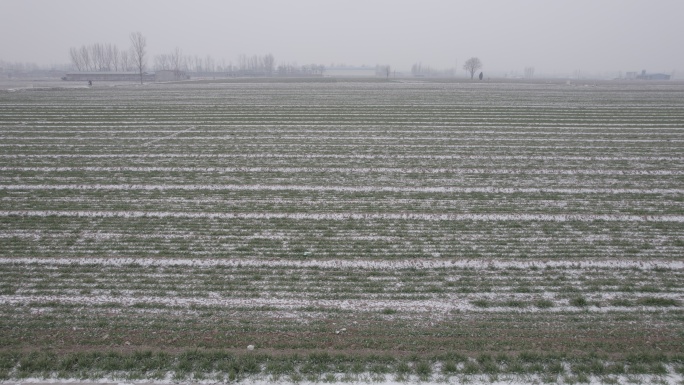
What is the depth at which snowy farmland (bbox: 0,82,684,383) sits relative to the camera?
677cm

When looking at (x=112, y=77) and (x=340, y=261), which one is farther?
(x=112, y=77)

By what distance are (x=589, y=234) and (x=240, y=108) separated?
1192 inches

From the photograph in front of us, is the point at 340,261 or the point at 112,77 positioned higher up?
the point at 112,77

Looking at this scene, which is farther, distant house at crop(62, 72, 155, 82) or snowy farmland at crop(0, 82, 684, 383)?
distant house at crop(62, 72, 155, 82)

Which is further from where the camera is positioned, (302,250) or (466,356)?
(302,250)

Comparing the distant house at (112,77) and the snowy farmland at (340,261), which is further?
the distant house at (112,77)

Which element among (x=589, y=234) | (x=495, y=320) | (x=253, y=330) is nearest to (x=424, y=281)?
(x=495, y=320)

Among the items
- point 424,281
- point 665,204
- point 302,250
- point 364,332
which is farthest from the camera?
point 665,204

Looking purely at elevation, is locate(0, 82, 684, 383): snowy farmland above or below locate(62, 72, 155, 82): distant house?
below

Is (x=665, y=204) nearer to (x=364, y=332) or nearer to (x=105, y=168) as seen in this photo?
(x=364, y=332)

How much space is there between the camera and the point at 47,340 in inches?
280

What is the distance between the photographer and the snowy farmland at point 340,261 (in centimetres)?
677

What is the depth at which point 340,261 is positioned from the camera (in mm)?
9898

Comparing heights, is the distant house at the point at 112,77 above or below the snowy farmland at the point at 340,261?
above
